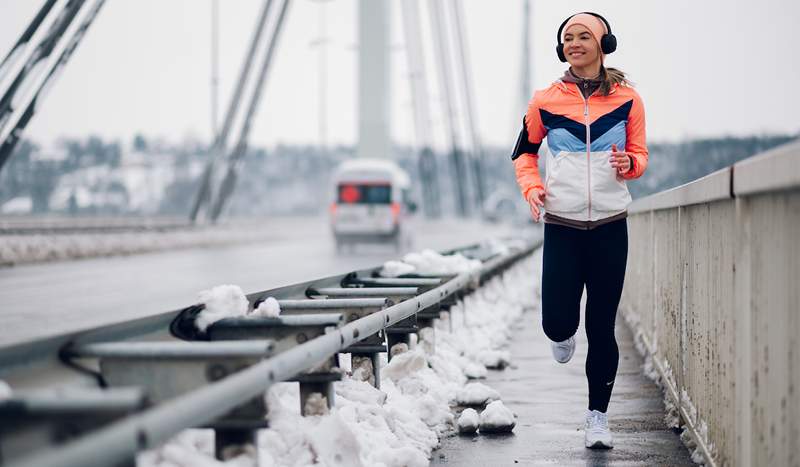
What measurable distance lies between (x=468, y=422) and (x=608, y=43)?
6.06ft

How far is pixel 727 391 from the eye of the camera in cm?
455

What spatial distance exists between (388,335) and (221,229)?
3203 cm

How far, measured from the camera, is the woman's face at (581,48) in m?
5.47

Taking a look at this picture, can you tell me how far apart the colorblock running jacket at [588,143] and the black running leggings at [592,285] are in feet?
0.37

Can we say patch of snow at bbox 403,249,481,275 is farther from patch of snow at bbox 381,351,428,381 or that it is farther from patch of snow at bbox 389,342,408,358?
patch of snow at bbox 381,351,428,381

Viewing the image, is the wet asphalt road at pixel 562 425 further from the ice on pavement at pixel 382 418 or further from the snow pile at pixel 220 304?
the snow pile at pixel 220 304

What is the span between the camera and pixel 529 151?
5.73 m

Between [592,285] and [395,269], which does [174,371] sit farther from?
[395,269]

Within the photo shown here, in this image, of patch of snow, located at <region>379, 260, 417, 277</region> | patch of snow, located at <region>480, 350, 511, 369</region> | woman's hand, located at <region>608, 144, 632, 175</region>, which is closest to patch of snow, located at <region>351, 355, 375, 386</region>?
woman's hand, located at <region>608, 144, 632, 175</region>

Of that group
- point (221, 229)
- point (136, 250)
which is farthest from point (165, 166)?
point (136, 250)

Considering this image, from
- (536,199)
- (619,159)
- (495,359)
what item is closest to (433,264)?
(495,359)

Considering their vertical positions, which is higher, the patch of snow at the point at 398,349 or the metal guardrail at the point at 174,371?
the metal guardrail at the point at 174,371

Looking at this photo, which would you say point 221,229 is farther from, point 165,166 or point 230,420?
point 165,166

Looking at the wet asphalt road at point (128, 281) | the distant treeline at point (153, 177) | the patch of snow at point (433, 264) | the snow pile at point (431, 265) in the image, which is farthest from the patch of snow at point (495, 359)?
the distant treeline at point (153, 177)
